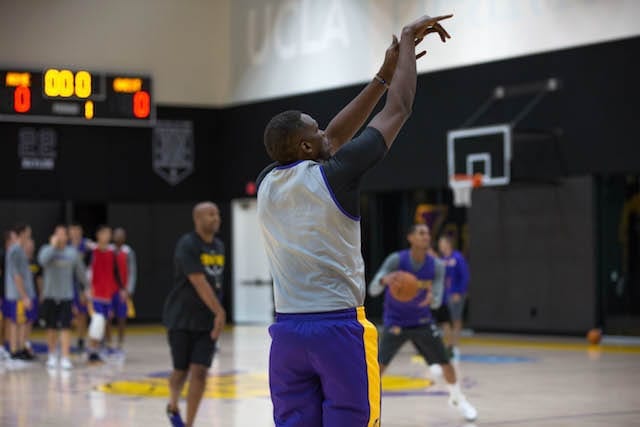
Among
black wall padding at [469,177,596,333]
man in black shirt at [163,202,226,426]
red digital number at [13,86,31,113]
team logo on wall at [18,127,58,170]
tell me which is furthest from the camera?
team logo on wall at [18,127,58,170]

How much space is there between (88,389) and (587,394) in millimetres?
5748

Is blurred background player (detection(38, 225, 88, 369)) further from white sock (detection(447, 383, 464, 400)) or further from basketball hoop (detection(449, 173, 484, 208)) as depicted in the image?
basketball hoop (detection(449, 173, 484, 208))

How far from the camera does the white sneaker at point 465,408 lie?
10.2m

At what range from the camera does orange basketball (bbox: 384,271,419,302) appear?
1053 centimetres

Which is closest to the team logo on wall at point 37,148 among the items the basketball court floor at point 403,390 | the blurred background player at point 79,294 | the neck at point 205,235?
the blurred background player at point 79,294

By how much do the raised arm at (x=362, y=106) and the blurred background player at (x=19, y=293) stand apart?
39.4ft

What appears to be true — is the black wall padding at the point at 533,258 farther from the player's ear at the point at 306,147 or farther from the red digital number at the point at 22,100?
the player's ear at the point at 306,147

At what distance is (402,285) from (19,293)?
24.9 ft

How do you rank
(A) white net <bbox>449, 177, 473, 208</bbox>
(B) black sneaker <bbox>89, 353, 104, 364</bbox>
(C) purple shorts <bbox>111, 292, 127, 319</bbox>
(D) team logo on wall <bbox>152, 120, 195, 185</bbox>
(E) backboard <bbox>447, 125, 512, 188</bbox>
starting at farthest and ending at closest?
1. (D) team logo on wall <bbox>152, 120, 195, 185</bbox>
2. (A) white net <bbox>449, 177, 473, 208</bbox>
3. (E) backboard <bbox>447, 125, 512, 188</bbox>
4. (C) purple shorts <bbox>111, 292, 127, 319</bbox>
5. (B) black sneaker <bbox>89, 353, 104, 364</bbox>

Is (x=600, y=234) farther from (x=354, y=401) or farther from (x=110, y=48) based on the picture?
(x=354, y=401)

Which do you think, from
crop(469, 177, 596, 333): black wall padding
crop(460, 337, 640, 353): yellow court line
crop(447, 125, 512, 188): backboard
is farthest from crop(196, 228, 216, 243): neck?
crop(469, 177, 596, 333): black wall padding

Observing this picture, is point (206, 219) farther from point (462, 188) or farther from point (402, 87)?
point (462, 188)

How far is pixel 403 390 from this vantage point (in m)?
12.8

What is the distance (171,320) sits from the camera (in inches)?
349
